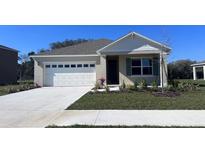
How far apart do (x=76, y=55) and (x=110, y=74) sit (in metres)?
3.84

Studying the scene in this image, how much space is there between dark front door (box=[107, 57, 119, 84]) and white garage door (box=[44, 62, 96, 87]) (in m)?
1.48

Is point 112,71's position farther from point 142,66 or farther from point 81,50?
point 81,50

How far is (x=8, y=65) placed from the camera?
29359 mm

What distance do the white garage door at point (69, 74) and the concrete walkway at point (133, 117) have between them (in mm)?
12745

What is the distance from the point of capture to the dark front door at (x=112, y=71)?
20828mm

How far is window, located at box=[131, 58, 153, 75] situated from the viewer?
1917 cm

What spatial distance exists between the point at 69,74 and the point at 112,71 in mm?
4309

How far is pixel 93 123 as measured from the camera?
6500 millimetres

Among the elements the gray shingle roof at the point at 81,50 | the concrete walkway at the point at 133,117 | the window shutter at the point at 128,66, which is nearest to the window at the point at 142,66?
the window shutter at the point at 128,66

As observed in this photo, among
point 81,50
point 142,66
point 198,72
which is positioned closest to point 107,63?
point 81,50

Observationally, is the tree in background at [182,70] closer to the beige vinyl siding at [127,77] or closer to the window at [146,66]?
the window at [146,66]

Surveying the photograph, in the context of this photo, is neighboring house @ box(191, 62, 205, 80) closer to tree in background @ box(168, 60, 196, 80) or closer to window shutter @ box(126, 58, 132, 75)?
tree in background @ box(168, 60, 196, 80)
